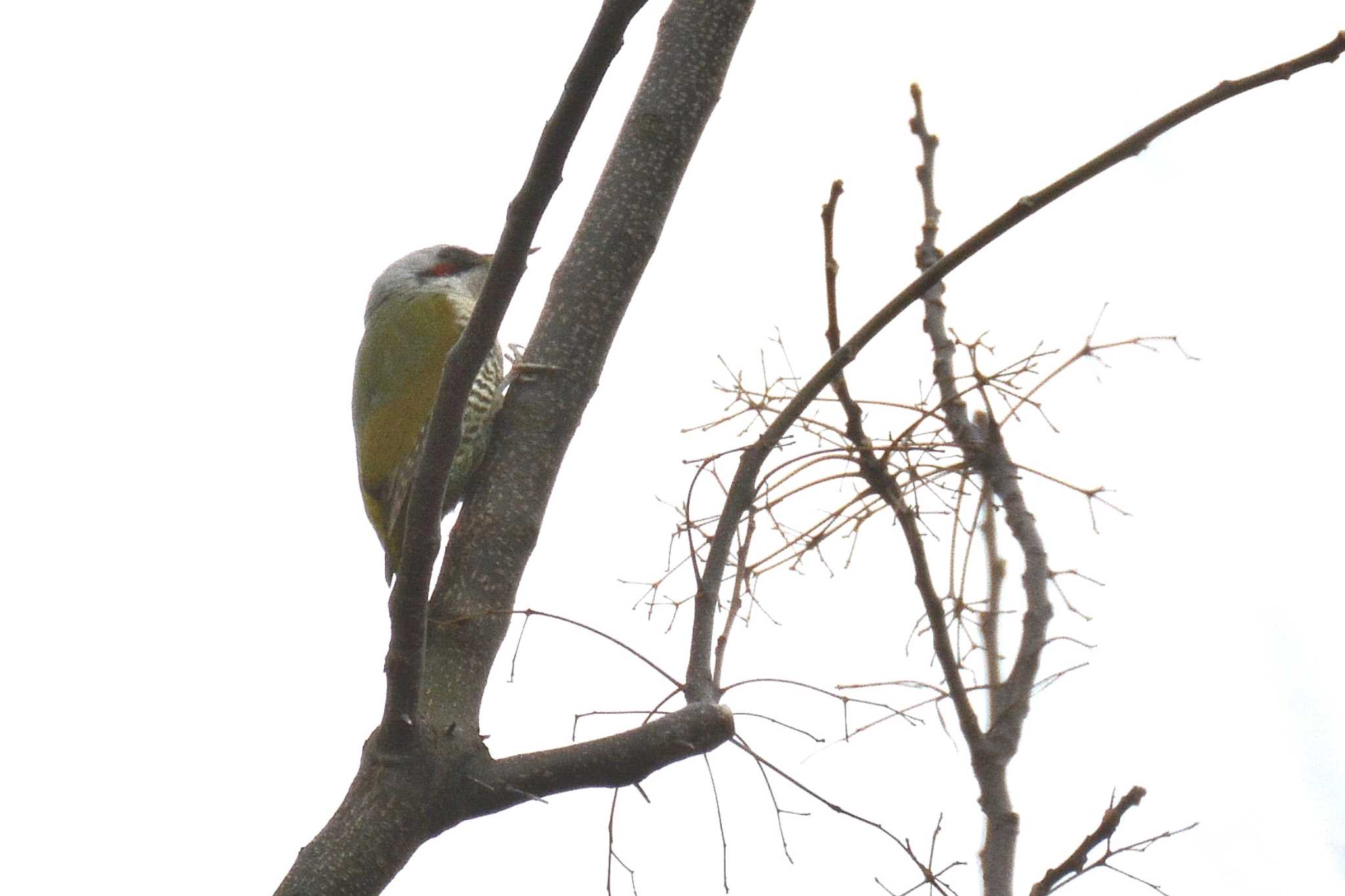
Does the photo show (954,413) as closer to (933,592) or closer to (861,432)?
(861,432)

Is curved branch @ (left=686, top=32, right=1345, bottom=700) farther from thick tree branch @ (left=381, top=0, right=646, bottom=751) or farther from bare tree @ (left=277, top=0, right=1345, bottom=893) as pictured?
thick tree branch @ (left=381, top=0, right=646, bottom=751)

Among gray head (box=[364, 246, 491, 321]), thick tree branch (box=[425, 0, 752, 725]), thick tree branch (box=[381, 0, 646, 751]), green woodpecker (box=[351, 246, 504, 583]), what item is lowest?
thick tree branch (box=[381, 0, 646, 751])

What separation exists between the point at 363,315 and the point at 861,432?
3.60 m

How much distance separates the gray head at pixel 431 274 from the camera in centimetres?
518

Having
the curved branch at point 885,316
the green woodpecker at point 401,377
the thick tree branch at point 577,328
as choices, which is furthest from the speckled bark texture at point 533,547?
the green woodpecker at point 401,377

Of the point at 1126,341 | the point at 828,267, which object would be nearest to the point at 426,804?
the point at 828,267

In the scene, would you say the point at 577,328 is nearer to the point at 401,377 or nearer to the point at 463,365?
the point at 463,365

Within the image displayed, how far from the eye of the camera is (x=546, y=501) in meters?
2.70

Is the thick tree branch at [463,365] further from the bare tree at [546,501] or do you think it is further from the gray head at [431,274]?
the gray head at [431,274]

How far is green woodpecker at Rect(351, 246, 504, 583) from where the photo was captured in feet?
14.2

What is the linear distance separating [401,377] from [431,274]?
70 centimetres

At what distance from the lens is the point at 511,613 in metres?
2.44

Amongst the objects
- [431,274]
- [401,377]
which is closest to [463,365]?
[401,377]

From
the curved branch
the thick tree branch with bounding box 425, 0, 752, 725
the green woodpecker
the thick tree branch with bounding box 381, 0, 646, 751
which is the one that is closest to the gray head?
the green woodpecker
